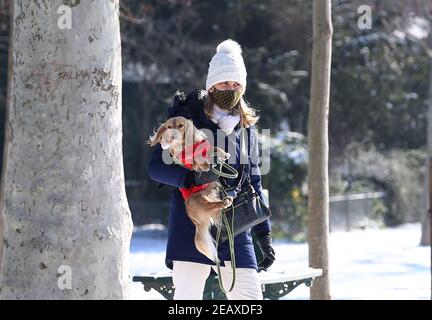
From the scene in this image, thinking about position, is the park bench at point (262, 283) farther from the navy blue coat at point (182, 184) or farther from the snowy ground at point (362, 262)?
the navy blue coat at point (182, 184)

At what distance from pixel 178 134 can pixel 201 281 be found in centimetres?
81

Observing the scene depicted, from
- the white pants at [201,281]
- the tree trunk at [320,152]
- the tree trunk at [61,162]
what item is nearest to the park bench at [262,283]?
the tree trunk at [320,152]

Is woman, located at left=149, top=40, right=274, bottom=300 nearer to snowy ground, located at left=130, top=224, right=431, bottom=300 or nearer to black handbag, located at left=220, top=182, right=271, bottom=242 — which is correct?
black handbag, located at left=220, top=182, right=271, bottom=242

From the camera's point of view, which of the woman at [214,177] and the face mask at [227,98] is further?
the face mask at [227,98]

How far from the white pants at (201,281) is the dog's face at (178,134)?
66cm

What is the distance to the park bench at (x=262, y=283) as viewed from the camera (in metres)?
7.09

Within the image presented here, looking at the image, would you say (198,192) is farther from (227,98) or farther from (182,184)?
(227,98)

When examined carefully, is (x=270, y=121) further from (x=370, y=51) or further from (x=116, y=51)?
(x=116, y=51)

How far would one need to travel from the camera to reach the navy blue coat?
5.29 metres

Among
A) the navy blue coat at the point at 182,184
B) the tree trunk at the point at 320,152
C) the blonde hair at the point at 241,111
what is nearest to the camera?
the navy blue coat at the point at 182,184

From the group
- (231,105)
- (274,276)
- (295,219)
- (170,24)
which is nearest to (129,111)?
(170,24)

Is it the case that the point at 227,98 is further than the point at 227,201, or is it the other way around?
the point at 227,98

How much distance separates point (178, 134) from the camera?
17.0ft

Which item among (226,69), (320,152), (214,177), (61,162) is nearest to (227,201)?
(214,177)
